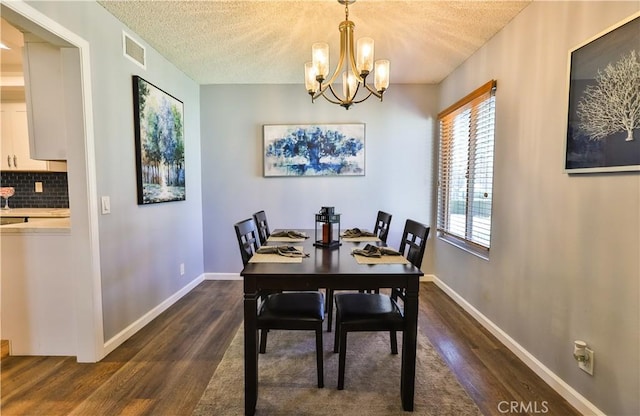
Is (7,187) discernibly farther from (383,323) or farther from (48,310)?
(383,323)

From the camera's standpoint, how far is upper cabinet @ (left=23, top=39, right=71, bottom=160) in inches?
81.0

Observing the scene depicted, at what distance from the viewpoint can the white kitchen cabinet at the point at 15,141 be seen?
11.6ft

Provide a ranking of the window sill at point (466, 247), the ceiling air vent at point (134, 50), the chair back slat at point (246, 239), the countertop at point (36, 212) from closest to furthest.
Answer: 1. the chair back slat at point (246, 239)
2. the ceiling air vent at point (134, 50)
3. the window sill at point (466, 247)
4. the countertop at point (36, 212)

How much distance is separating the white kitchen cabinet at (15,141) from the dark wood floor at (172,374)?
2.55 metres

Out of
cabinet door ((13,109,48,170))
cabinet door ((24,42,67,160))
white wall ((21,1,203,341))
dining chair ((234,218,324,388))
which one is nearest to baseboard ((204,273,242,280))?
white wall ((21,1,203,341))

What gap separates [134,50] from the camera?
2.48 metres

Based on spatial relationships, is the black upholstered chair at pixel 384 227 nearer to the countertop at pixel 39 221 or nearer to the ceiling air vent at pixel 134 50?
the countertop at pixel 39 221

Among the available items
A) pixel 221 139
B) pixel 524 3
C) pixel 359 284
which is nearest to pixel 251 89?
pixel 221 139

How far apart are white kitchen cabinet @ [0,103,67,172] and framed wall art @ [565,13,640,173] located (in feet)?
16.7

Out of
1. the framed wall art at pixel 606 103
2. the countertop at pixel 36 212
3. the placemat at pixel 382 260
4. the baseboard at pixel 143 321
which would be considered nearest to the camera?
the framed wall art at pixel 606 103

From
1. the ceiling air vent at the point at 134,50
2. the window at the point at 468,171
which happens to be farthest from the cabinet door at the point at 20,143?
the window at the point at 468,171

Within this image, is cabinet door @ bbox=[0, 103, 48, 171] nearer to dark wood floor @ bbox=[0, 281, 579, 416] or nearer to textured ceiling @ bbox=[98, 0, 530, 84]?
textured ceiling @ bbox=[98, 0, 530, 84]

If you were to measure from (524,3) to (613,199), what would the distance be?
149 cm

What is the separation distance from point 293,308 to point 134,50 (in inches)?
97.2
